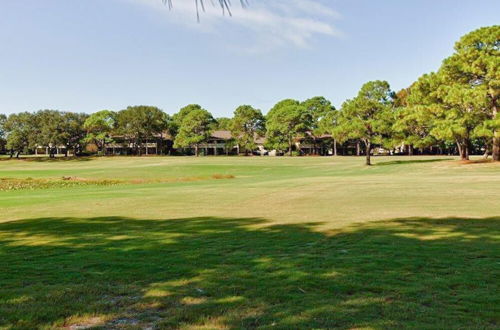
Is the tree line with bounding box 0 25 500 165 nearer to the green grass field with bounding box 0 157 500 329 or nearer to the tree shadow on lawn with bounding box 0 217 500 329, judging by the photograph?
the green grass field with bounding box 0 157 500 329

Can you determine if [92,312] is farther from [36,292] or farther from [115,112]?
[115,112]

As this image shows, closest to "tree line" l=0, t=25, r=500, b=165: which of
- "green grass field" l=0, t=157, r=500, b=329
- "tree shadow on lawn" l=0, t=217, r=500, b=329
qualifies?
"green grass field" l=0, t=157, r=500, b=329

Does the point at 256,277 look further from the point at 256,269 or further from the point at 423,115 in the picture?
the point at 423,115

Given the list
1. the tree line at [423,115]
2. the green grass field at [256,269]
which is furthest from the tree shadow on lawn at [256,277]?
the tree line at [423,115]

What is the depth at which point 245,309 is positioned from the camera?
5414mm

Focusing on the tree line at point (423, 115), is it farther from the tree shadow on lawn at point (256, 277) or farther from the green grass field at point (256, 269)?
the tree shadow on lawn at point (256, 277)

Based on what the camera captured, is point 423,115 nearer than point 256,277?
No

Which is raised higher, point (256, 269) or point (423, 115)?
point (423, 115)

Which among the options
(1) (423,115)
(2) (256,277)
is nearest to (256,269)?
(2) (256,277)

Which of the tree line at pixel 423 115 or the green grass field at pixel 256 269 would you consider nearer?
the green grass field at pixel 256 269

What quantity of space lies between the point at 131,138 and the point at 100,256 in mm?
127318

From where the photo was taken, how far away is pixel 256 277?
22.3ft

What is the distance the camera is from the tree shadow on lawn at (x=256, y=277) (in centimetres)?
516

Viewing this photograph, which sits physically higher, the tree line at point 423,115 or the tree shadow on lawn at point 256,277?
the tree line at point 423,115
